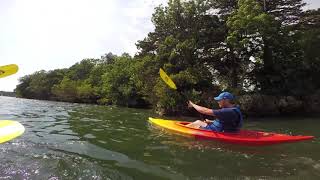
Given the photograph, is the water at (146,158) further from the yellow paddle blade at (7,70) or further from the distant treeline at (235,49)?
the distant treeline at (235,49)

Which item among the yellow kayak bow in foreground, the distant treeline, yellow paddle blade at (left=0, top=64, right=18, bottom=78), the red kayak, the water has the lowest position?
the water

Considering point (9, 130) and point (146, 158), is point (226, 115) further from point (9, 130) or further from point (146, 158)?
point (9, 130)

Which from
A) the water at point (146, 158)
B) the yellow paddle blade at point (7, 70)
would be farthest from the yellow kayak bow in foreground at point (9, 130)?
the yellow paddle blade at point (7, 70)

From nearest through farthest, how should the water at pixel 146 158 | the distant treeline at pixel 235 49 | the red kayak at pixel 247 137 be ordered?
the water at pixel 146 158, the red kayak at pixel 247 137, the distant treeline at pixel 235 49

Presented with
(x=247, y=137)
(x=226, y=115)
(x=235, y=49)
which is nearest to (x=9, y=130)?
(x=226, y=115)

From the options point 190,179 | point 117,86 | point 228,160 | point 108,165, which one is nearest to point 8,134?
point 108,165

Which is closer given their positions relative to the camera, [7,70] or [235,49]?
[7,70]

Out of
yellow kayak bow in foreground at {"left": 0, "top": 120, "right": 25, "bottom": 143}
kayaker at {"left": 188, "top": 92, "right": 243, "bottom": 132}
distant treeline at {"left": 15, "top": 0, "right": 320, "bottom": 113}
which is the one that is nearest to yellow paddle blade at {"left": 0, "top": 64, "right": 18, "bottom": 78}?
yellow kayak bow in foreground at {"left": 0, "top": 120, "right": 25, "bottom": 143}

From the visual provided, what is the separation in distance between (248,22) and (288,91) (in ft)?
19.4

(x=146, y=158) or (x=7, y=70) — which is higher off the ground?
(x=7, y=70)

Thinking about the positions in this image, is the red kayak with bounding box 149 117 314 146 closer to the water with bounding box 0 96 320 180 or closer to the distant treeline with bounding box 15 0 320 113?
the water with bounding box 0 96 320 180

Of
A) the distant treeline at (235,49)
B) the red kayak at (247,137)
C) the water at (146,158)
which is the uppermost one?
the distant treeline at (235,49)

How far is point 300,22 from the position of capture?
88.8ft

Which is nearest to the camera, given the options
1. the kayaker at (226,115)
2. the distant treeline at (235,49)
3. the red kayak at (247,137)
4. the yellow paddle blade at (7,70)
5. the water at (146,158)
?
the water at (146,158)
